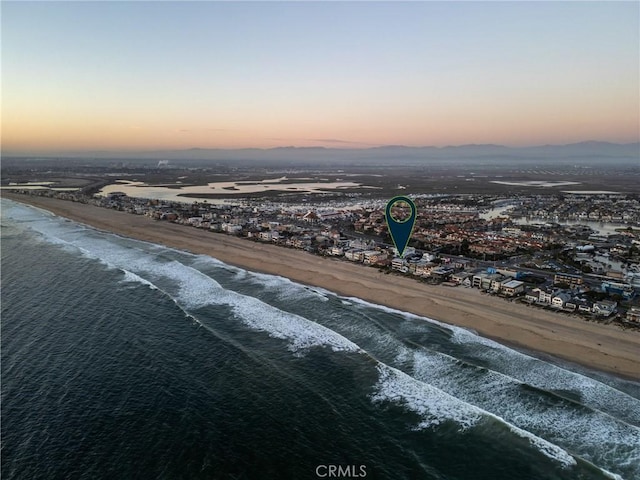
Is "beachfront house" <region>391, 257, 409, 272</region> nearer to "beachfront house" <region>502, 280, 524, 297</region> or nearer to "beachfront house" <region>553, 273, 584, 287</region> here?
"beachfront house" <region>502, 280, 524, 297</region>

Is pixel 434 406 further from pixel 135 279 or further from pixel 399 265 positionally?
pixel 135 279

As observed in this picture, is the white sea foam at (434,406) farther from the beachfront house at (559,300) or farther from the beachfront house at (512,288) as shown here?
the beachfront house at (512,288)

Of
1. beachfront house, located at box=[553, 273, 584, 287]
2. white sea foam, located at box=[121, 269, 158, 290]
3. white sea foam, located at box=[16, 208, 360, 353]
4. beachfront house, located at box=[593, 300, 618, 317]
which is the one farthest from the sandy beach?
white sea foam, located at box=[121, 269, 158, 290]

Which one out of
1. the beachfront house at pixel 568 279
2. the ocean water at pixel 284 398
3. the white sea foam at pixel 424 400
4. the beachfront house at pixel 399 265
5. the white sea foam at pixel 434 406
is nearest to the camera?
the ocean water at pixel 284 398

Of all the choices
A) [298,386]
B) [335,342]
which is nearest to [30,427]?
[298,386]

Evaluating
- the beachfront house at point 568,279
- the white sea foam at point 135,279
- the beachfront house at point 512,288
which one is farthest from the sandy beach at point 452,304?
the white sea foam at point 135,279

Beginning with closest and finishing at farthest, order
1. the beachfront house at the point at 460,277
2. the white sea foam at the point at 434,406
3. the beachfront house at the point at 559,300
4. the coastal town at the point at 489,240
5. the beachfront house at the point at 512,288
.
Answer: the white sea foam at the point at 434,406 → the beachfront house at the point at 559,300 → the beachfront house at the point at 512,288 → the coastal town at the point at 489,240 → the beachfront house at the point at 460,277
